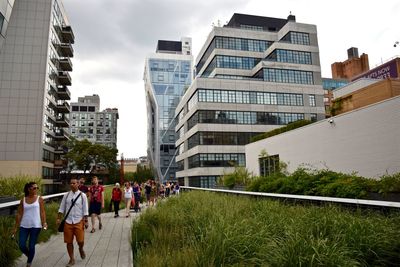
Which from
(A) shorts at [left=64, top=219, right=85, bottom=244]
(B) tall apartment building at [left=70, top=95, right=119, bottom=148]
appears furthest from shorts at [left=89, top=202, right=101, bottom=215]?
(B) tall apartment building at [left=70, top=95, right=119, bottom=148]

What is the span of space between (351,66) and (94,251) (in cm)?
10506

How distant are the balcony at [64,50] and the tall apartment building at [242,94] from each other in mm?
24704

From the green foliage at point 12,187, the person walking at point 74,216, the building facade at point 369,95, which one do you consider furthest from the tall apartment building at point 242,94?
the person walking at point 74,216

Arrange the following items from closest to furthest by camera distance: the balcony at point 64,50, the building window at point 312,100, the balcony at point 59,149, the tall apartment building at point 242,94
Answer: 1. the tall apartment building at point 242,94
2. the building window at point 312,100
3. the balcony at point 64,50
4. the balcony at point 59,149

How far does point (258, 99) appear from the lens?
53.0 metres

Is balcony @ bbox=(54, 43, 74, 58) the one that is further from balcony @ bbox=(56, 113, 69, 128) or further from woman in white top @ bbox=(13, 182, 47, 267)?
woman in white top @ bbox=(13, 182, 47, 267)

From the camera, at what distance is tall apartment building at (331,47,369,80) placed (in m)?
94.4

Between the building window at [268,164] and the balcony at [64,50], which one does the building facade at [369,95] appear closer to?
the building window at [268,164]

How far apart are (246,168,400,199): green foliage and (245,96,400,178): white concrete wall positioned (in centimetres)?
195

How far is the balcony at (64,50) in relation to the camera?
60.3 m

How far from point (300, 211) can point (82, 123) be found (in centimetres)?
14707

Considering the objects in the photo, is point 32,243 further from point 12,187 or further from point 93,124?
point 93,124

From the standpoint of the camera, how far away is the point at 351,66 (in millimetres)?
99000

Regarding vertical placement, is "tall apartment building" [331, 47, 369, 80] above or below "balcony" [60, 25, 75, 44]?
above
